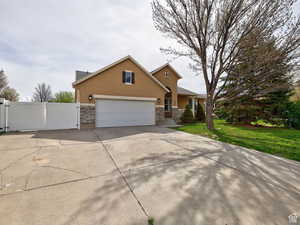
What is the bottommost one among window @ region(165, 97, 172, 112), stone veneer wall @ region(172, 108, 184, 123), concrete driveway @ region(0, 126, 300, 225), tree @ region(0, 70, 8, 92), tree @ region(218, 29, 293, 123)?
concrete driveway @ region(0, 126, 300, 225)

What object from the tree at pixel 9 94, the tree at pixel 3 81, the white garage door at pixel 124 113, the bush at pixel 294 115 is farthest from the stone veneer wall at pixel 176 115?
the tree at pixel 3 81

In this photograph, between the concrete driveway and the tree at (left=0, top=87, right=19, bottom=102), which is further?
the tree at (left=0, top=87, right=19, bottom=102)

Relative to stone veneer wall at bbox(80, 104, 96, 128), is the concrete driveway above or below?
below

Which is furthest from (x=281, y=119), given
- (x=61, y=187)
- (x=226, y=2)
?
(x=61, y=187)

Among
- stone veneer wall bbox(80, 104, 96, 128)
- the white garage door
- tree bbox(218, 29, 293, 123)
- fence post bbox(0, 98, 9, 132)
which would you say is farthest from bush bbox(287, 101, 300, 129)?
fence post bbox(0, 98, 9, 132)

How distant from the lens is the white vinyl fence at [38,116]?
7.89 meters

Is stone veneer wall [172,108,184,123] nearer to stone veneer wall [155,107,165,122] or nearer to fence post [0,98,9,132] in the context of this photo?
stone veneer wall [155,107,165,122]

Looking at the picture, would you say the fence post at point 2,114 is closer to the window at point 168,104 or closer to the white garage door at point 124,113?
the white garage door at point 124,113

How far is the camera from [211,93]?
356 inches

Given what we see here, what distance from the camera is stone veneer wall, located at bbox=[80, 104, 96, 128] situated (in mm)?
9516

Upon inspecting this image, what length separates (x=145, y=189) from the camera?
7.77ft

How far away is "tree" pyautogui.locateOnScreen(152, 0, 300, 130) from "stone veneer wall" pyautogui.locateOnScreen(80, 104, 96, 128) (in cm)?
708

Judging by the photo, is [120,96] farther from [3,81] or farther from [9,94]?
[3,81]

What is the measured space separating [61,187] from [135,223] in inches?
66.8
